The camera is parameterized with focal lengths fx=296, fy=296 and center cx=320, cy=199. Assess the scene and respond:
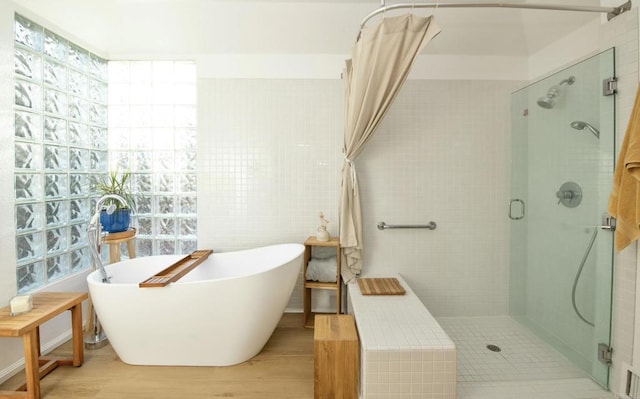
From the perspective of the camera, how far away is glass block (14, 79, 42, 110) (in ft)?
6.59

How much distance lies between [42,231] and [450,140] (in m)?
3.34

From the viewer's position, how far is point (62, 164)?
2.36m

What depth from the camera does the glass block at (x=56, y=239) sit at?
227 centimetres

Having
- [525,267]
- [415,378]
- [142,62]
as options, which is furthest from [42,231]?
[525,267]

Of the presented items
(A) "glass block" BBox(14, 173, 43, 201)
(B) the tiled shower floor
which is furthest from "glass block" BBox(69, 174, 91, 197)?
(B) the tiled shower floor

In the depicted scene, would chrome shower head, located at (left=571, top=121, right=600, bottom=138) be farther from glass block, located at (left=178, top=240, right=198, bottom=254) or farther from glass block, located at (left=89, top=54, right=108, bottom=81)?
glass block, located at (left=89, top=54, right=108, bottom=81)

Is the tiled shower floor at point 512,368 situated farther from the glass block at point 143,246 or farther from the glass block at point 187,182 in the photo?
the glass block at point 143,246

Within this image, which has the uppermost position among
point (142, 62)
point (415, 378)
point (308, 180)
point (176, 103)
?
point (142, 62)

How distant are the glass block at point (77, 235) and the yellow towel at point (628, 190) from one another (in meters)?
3.75

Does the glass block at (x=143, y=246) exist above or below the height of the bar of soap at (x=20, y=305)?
above

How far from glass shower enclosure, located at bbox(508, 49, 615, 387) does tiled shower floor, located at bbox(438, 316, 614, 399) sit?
12cm

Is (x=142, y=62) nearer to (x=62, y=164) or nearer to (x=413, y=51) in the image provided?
(x=62, y=164)

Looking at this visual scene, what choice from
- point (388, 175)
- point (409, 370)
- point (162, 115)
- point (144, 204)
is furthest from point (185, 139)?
point (409, 370)

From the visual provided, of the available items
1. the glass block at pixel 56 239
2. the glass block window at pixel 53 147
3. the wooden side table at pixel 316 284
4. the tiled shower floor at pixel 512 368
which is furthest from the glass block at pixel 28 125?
the tiled shower floor at pixel 512 368
